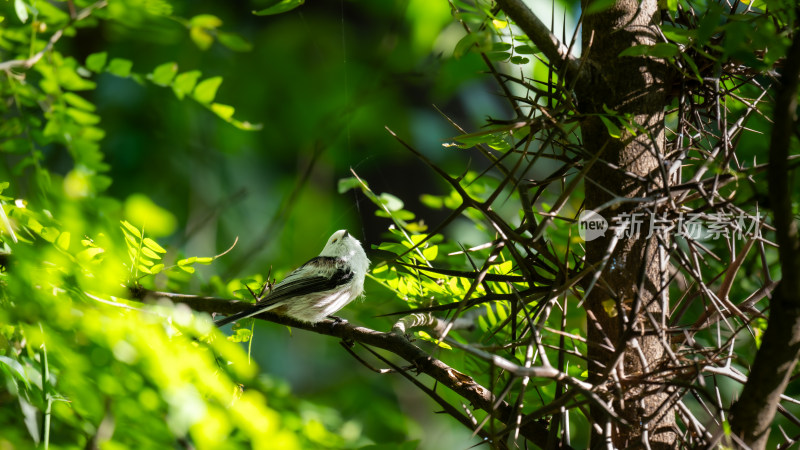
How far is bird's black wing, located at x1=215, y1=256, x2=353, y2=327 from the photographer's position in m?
2.05

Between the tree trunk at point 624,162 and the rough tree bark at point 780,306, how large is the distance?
0.16 meters

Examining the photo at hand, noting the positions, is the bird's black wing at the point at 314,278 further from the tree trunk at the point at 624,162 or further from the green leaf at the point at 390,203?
the tree trunk at the point at 624,162

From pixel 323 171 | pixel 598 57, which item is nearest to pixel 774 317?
pixel 598 57

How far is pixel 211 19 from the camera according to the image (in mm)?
1811

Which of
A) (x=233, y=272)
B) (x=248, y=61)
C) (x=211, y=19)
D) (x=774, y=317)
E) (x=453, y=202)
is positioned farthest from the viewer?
(x=248, y=61)

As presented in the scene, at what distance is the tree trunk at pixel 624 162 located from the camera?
40.6 inches

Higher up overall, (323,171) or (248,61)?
(248,61)

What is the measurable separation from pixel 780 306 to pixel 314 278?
1676mm

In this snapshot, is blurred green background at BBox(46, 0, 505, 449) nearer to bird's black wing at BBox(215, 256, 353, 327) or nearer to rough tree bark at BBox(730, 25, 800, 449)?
bird's black wing at BBox(215, 256, 353, 327)

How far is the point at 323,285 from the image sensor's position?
226 cm

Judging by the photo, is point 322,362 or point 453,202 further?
point 322,362

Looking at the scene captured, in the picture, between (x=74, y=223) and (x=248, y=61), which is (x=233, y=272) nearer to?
(x=248, y=61)

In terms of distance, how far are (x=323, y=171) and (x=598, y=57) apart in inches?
75.4

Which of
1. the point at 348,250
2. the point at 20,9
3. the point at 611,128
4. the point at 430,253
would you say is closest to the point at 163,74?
the point at 20,9
